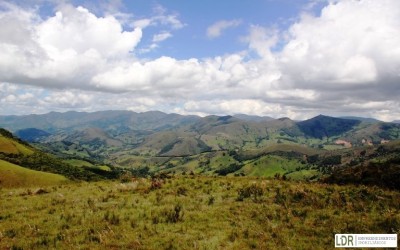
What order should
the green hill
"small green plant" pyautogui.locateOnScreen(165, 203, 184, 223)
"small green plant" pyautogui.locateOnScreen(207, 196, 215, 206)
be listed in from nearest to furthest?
"small green plant" pyautogui.locateOnScreen(165, 203, 184, 223) < "small green plant" pyautogui.locateOnScreen(207, 196, 215, 206) < the green hill

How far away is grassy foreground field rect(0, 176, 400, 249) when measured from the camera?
14625 mm

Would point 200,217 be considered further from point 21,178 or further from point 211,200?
point 21,178

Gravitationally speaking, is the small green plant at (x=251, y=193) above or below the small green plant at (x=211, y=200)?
above

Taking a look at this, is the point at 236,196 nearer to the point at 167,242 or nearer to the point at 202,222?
the point at 202,222

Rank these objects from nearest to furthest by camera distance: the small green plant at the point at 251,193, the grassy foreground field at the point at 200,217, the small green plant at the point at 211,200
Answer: the grassy foreground field at the point at 200,217 < the small green plant at the point at 211,200 < the small green plant at the point at 251,193

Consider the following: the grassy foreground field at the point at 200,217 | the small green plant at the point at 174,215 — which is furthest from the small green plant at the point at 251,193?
the small green plant at the point at 174,215

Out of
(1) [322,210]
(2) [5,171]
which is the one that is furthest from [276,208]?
(2) [5,171]

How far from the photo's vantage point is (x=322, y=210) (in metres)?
18.8

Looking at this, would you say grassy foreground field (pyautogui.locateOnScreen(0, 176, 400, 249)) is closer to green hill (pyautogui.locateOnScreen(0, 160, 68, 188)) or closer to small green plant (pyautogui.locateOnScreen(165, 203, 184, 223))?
small green plant (pyautogui.locateOnScreen(165, 203, 184, 223))

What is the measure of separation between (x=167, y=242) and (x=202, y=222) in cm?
331

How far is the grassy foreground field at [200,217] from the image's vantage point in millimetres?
14625

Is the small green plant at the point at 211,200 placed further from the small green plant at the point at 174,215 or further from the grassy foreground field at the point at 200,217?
the small green plant at the point at 174,215

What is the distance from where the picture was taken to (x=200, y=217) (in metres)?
18.3

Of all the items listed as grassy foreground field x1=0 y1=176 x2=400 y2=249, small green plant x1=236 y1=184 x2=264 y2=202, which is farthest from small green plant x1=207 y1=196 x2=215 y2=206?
small green plant x1=236 y1=184 x2=264 y2=202
